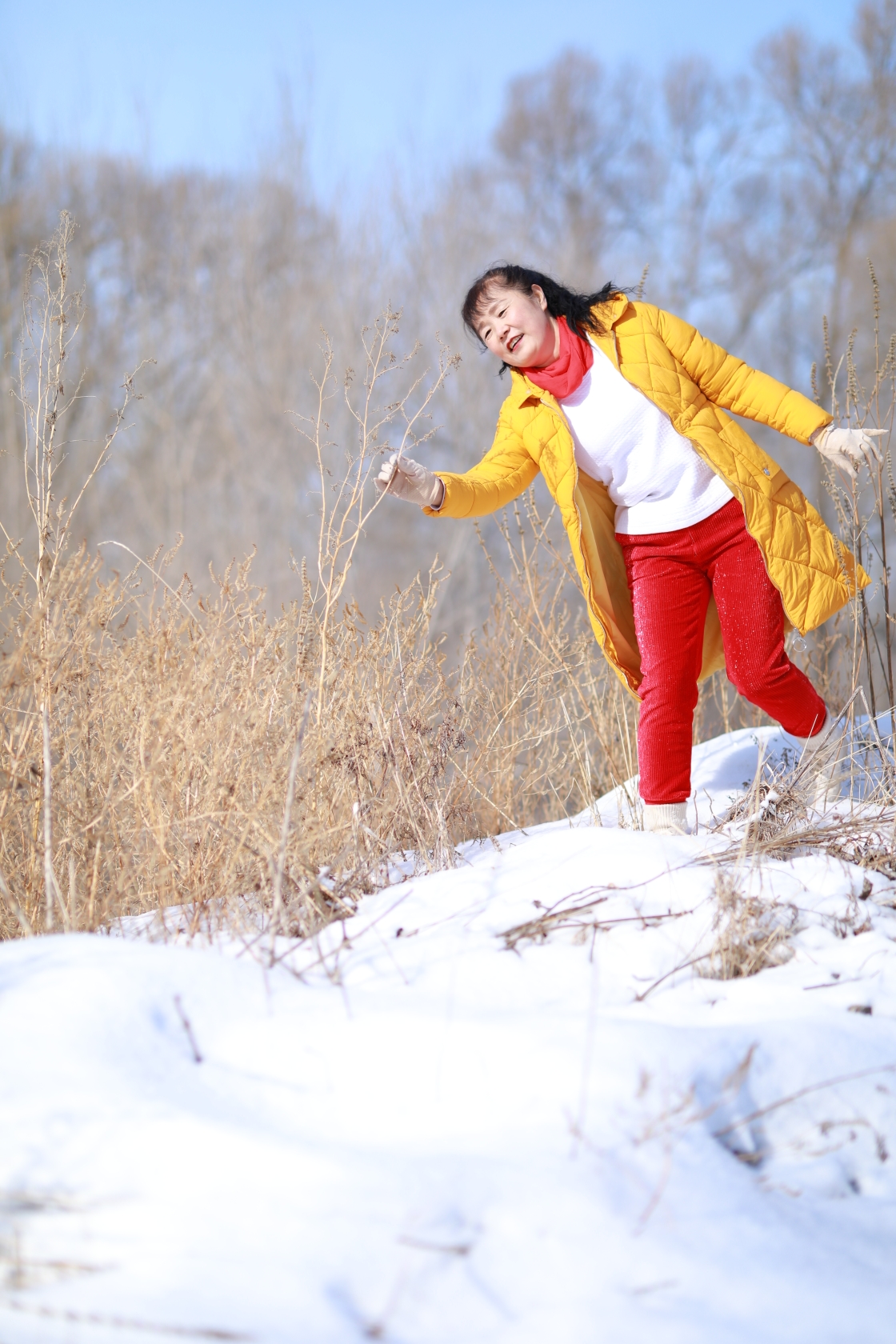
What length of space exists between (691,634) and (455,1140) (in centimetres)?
159

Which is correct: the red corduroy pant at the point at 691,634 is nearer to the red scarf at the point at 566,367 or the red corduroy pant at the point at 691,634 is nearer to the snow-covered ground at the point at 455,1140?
the red scarf at the point at 566,367

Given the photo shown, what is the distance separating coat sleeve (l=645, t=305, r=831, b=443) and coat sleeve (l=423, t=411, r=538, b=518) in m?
0.46

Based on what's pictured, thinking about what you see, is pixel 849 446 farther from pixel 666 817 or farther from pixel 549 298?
pixel 666 817

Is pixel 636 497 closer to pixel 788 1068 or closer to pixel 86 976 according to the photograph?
pixel 788 1068

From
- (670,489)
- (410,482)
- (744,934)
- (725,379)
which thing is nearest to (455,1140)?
(744,934)

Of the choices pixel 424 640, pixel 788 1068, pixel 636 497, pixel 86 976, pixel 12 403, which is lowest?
pixel 788 1068

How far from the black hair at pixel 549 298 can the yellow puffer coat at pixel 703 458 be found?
0.03 metres

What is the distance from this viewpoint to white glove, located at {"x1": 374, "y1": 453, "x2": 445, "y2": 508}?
231 centimetres

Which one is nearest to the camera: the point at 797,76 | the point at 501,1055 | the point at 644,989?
the point at 501,1055

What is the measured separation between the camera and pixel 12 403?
11.8 meters

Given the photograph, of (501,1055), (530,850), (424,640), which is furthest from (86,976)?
(424,640)

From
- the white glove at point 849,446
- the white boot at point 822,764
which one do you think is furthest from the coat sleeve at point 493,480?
the white boot at point 822,764

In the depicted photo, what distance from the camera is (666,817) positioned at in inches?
94.0

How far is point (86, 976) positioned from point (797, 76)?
18.3 meters
